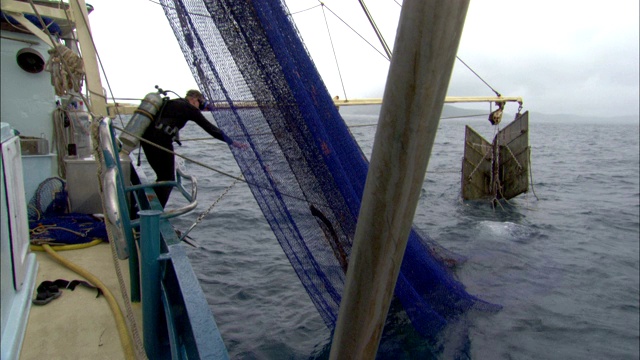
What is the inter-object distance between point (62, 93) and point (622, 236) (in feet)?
38.0

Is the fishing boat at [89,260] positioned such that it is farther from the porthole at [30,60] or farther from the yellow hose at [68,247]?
the porthole at [30,60]

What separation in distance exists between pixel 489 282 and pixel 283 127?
4659 mm

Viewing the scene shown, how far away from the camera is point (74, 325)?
2.68 m

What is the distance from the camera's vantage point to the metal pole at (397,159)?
896 mm

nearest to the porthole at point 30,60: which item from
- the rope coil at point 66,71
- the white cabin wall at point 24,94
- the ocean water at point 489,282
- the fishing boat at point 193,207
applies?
the white cabin wall at point 24,94

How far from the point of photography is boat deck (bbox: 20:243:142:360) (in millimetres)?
2426

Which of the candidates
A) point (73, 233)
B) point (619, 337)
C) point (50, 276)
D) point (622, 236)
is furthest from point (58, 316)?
point (622, 236)

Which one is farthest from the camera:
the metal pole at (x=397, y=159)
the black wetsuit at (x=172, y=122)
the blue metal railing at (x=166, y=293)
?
the black wetsuit at (x=172, y=122)

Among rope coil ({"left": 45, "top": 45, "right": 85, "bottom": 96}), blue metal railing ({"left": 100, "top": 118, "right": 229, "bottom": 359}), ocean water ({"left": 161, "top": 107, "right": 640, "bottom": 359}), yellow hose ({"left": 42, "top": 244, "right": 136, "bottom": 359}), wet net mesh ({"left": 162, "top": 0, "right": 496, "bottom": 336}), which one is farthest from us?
ocean water ({"left": 161, "top": 107, "right": 640, "bottom": 359})

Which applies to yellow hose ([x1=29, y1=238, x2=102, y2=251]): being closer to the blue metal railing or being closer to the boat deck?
the boat deck

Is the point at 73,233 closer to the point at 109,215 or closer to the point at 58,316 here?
the point at 58,316

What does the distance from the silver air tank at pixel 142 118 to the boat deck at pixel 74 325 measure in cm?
127

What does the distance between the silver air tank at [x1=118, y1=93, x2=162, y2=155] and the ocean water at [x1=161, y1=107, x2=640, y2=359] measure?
1.16 m

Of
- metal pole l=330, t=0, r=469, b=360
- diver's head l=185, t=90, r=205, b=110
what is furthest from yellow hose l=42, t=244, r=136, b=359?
diver's head l=185, t=90, r=205, b=110
